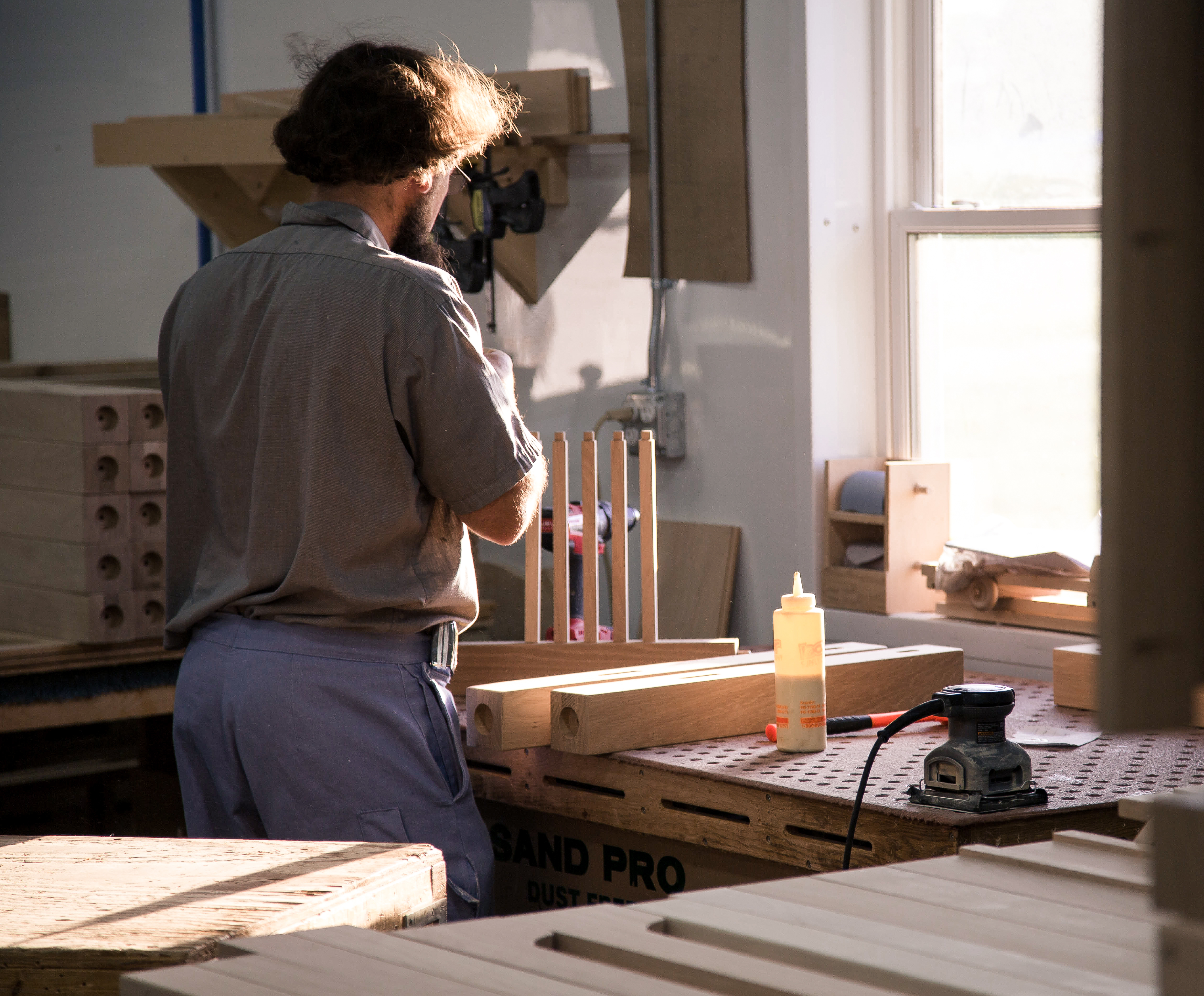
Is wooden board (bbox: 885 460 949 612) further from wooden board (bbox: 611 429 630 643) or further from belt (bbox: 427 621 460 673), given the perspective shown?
belt (bbox: 427 621 460 673)

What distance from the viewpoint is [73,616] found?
111 inches

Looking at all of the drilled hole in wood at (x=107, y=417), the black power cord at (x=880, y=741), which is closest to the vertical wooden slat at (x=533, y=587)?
the black power cord at (x=880, y=741)

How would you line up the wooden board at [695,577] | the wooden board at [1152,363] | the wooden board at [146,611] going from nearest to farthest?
1. the wooden board at [1152,363]
2. the wooden board at [146,611]
3. the wooden board at [695,577]

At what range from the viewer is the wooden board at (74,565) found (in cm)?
278

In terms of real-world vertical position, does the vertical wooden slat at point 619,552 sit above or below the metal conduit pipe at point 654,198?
below

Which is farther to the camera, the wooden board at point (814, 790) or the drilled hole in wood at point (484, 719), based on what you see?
the drilled hole in wood at point (484, 719)

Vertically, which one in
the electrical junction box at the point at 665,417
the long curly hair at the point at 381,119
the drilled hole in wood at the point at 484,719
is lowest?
the drilled hole in wood at the point at 484,719

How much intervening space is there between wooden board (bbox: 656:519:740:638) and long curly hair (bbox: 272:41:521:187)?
1122 mm

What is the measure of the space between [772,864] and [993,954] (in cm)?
95

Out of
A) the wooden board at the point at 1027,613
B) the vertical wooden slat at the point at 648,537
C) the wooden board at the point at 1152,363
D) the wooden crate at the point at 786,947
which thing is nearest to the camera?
the wooden board at the point at 1152,363

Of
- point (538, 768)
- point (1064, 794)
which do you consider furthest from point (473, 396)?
point (1064, 794)

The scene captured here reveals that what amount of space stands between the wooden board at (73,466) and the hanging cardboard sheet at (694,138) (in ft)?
3.55

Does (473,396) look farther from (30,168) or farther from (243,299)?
(30,168)

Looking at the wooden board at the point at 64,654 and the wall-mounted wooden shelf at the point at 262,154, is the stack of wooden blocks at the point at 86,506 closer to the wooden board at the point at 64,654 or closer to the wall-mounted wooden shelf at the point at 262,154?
the wooden board at the point at 64,654
